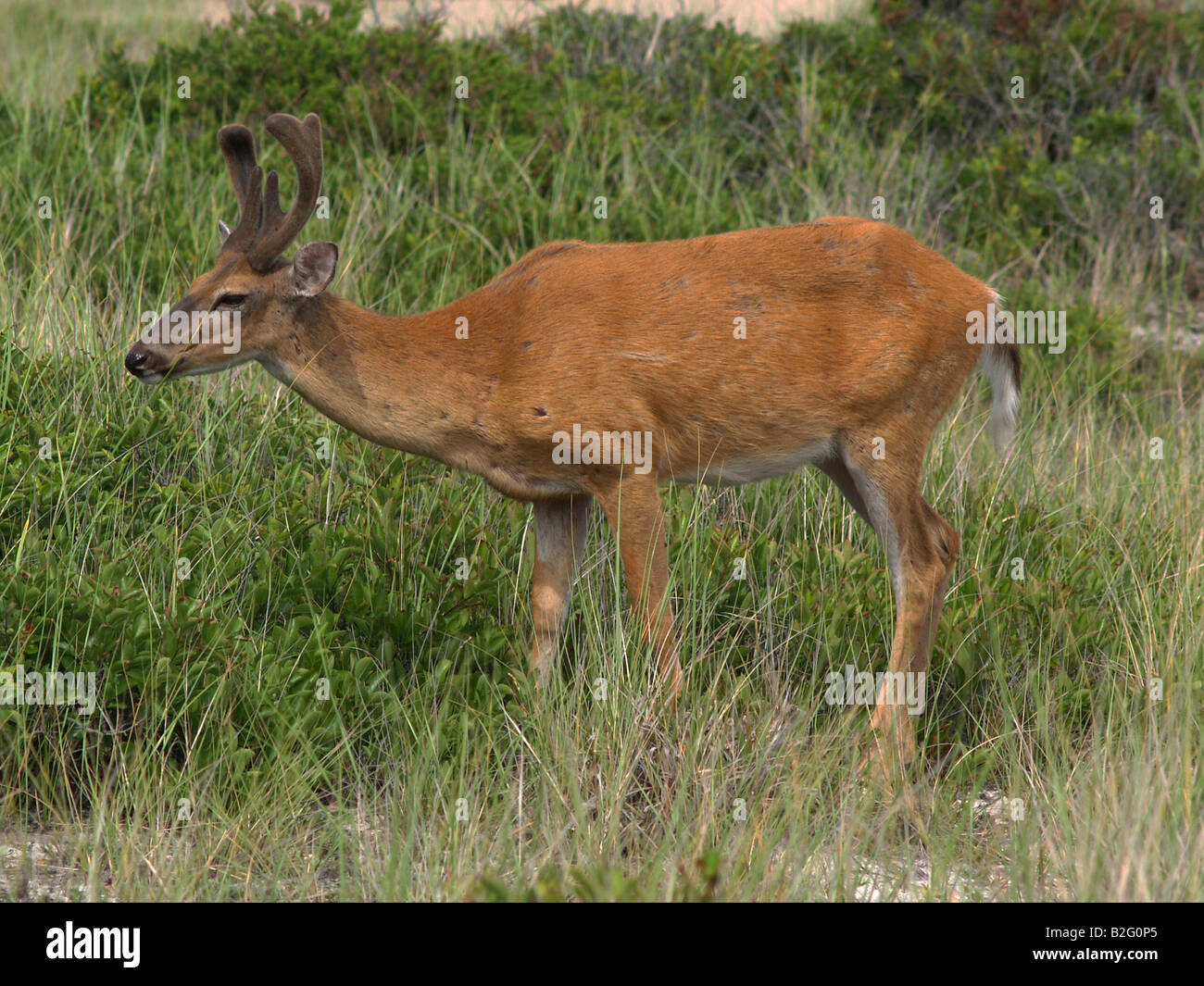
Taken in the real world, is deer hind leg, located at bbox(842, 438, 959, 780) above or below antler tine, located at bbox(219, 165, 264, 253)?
below

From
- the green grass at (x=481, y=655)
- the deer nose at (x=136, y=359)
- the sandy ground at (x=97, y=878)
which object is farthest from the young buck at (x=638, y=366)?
the sandy ground at (x=97, y=878)

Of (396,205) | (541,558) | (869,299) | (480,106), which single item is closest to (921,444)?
(869,299)

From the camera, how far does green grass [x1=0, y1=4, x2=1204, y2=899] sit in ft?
13.9

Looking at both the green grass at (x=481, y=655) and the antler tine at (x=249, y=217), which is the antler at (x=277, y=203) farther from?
the green grass at (x=481, y=655)

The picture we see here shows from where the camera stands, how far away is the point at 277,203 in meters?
5.05

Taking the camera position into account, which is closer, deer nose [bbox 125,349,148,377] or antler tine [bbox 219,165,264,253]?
deer nose [bbox 125,349,148,377]

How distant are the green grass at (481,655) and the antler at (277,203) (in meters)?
1.03

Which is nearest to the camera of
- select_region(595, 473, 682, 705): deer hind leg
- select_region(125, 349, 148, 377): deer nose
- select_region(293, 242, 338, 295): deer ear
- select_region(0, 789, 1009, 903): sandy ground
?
select_region(0, 789, 1009, 903): sandy ground

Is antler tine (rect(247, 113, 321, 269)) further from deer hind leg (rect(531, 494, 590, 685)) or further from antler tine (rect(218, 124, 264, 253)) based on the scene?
deer hind leg (rect(531, 494, 590, 685))

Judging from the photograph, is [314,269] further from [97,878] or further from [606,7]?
[606,7]

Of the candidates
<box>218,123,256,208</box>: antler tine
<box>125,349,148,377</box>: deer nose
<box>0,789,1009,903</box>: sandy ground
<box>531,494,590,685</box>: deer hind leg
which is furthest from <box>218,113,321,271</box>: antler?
<box>0,789,1009,903</box>: sandy ground

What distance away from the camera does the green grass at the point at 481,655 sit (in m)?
4.24

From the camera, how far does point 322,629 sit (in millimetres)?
5102

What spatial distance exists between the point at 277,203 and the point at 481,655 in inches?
68.3
